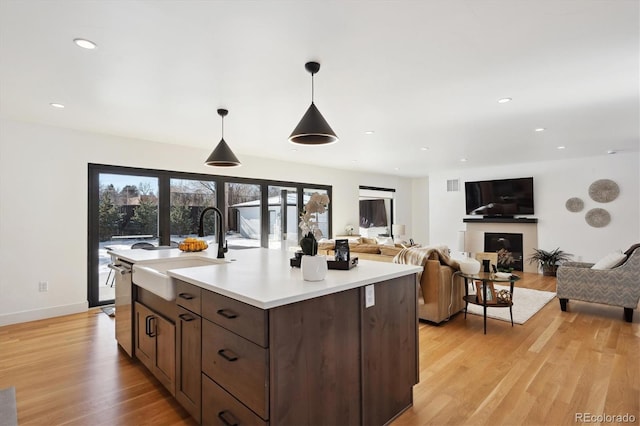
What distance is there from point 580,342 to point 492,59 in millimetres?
2887

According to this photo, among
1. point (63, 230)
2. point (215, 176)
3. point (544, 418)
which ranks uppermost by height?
point (215, 176)

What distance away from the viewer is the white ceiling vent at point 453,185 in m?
8.74

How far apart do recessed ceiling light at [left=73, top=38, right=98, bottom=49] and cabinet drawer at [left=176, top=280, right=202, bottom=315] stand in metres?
1.74

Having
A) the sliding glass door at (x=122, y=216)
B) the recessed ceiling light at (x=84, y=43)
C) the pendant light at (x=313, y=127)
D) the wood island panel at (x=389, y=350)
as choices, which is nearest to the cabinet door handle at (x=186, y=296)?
the wood island panel at (x=389, y=350)

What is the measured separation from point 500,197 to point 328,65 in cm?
677

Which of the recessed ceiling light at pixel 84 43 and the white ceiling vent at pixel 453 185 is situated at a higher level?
the recessed ceiling light at pixel 84 43

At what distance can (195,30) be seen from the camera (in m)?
2.12

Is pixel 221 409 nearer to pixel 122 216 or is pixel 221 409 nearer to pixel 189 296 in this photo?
pixel 189 296

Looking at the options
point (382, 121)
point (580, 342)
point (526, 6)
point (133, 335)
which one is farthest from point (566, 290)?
point (133, 335)

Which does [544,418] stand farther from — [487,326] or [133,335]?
[133,335]

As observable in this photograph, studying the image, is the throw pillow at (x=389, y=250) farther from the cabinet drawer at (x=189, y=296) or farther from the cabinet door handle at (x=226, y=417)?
the cabinet door handle at (x=226, y=417)

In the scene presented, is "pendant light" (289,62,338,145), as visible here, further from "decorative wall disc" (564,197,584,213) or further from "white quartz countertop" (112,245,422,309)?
"decorative wall disc" (564,197,584,213)

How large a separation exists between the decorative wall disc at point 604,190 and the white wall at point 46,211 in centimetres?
844

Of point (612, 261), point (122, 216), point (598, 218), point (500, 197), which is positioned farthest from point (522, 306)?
point (122, 216)
